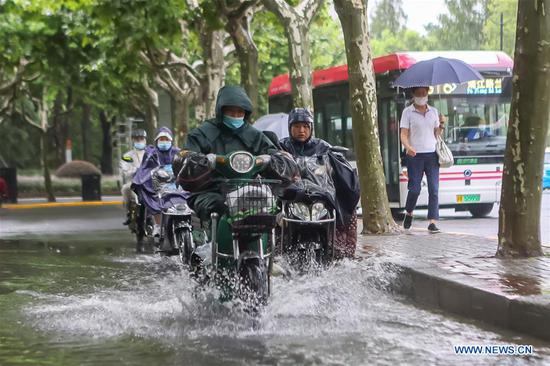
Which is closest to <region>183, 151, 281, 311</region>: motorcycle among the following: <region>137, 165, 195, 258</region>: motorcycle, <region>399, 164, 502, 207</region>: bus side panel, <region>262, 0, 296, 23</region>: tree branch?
<region>137, 165, 195, 258</region>: motorcycle

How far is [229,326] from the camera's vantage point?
6137 mm

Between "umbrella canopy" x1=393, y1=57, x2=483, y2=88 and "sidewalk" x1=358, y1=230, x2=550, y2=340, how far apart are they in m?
4.09

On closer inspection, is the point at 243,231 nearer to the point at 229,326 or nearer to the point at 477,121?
the point at 229,326

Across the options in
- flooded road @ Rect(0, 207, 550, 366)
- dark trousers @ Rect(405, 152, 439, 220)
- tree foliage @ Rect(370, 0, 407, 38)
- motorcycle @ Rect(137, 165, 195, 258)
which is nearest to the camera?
flooded road @ Rect(0, 207, 550, 366)

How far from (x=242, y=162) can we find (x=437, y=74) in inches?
321

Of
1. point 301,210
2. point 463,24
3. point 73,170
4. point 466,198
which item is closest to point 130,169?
point 466,198

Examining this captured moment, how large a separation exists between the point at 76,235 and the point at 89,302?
8413mm

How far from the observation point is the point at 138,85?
35.3 meters

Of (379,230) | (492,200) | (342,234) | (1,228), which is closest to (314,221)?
(342,234)

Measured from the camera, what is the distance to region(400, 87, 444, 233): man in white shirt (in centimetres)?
1199

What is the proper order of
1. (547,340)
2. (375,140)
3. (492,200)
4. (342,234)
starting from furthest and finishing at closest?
(492,200)
(375,140)
(342,234)
(547,340)

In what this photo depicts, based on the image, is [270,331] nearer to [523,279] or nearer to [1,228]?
[523,279]

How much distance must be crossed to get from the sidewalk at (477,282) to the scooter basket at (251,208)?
1.75 meters

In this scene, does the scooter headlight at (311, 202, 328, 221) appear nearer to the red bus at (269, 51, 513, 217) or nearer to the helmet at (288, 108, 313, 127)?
the helmet at (288, 108, 313, 127)
